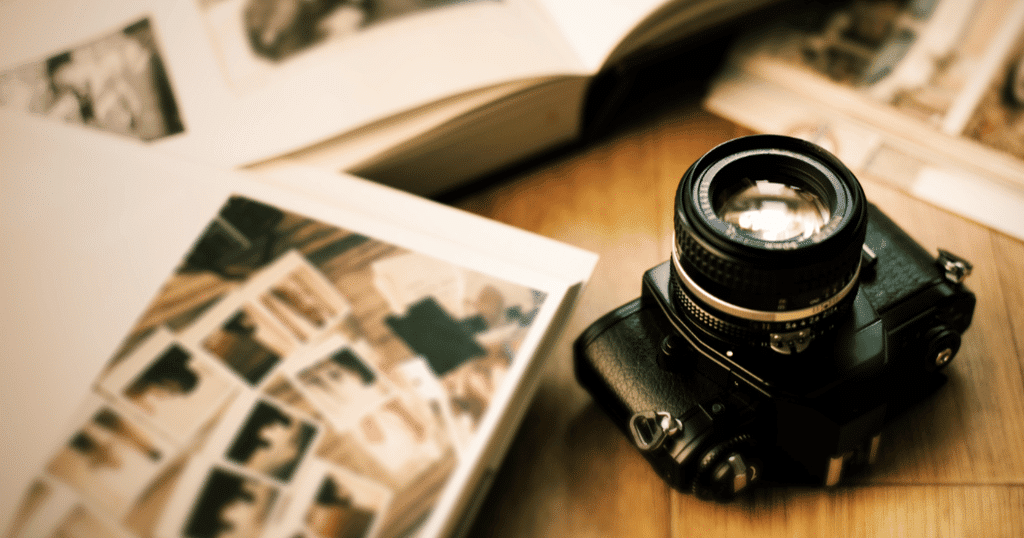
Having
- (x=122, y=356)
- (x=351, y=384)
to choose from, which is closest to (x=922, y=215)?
(x=351, y=384)

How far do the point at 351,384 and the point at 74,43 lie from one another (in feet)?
1.14

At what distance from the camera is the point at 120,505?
38 centimetres

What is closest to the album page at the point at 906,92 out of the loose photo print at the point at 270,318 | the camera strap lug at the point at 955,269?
the camera strap lug at the point at 955,269

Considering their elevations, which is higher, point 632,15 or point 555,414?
point 632,15

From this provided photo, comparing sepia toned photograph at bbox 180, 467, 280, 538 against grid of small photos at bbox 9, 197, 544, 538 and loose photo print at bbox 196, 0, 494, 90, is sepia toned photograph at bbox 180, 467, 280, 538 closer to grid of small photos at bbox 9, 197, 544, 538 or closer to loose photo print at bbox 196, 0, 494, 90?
grid of small photos at bbox 9, 197, 544, 538

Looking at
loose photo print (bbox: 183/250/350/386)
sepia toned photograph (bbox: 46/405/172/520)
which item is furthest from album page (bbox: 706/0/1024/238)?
sepia toned photograph (bbox: 46/405/172/520)

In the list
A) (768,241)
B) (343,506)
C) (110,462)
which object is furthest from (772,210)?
(110,462)

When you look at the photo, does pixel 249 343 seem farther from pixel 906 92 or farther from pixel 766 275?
pixel 906 92

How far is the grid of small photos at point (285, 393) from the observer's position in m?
0.38

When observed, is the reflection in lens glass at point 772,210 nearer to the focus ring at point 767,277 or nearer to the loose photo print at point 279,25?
the focus ring at point 767,277

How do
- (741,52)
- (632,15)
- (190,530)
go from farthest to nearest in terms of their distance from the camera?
(741,52)
(632,15)
(190,530)

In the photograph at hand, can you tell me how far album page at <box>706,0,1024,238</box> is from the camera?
1.75 ft

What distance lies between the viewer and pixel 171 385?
0.41m

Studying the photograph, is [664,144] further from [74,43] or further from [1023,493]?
[74,43]
